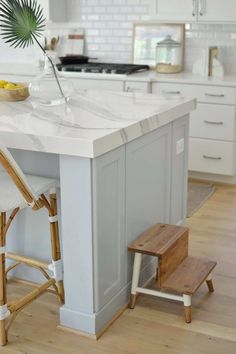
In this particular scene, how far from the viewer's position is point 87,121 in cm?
290

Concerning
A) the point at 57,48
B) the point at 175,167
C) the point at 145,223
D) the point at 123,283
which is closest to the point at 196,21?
the point at 57,48

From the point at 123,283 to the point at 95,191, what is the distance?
0.69 m

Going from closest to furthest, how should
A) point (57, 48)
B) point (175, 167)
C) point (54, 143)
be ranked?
point (54, 143) → point (175, 167) → point (57, 48)

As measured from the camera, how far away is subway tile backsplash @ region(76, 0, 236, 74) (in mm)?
5582

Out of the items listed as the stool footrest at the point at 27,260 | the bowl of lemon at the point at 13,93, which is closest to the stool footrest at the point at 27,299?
the stool footrest at the point at 27,260

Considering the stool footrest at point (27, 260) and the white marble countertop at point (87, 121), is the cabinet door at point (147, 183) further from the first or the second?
the stool footrest at point (27, 260)

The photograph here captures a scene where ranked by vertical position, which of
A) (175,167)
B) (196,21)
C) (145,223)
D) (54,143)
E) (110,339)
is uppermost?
(196,21)

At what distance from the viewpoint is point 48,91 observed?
335 cm

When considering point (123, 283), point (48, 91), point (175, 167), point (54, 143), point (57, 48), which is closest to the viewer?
point (54, 143)

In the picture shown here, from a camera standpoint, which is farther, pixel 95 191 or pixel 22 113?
pixel 22 113

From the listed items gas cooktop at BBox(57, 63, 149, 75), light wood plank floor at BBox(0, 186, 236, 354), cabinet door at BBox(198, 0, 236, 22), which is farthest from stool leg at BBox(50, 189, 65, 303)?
cabinet door at BBox(198, 0, 236, 22)

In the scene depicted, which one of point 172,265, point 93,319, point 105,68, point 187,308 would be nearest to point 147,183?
point 172,265

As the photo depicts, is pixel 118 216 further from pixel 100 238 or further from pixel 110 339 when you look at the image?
pixel 110 339

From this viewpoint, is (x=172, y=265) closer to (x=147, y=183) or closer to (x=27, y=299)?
(x=147, y=183)
